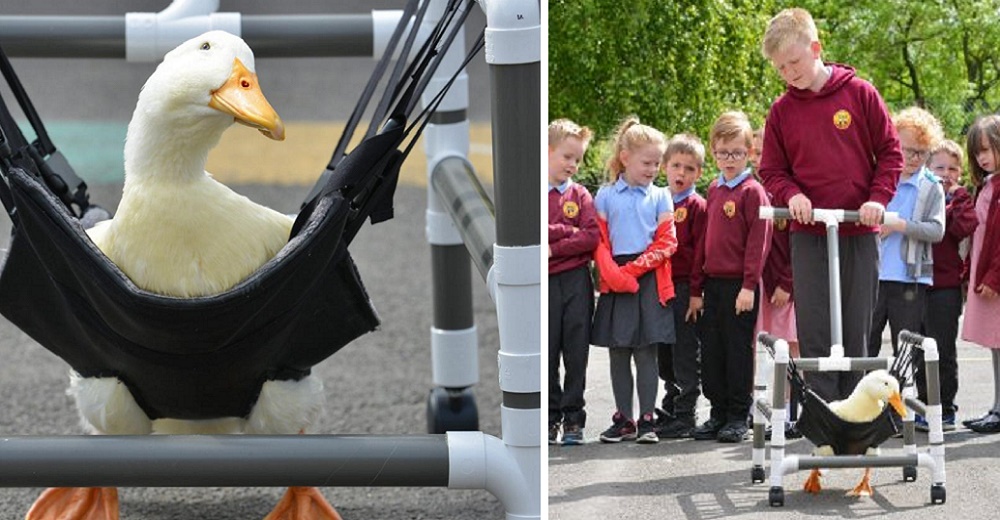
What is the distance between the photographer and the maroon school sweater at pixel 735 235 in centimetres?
151

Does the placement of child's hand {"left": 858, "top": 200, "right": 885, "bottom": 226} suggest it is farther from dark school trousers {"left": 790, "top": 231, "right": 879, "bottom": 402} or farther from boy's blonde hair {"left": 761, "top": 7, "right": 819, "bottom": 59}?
boy's blonde hair {"left": 761, "top": 7, "right": 819, "bottom": 59}

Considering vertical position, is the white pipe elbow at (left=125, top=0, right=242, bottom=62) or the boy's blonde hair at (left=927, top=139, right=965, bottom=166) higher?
the white pipe elbow at (left=125, top=0, right=242, bottom=62)

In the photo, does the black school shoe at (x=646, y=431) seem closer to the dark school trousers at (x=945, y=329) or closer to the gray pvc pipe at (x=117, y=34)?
the dark school trousers at (x=945, y=329)

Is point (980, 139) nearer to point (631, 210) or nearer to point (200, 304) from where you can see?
point (631, 210)

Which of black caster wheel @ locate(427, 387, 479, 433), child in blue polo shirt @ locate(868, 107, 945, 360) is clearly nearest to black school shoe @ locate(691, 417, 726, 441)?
child in blue polo shirt @ locate(868, 107, 945, 360)

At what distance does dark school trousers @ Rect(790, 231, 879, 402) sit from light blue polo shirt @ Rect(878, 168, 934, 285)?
18 mm

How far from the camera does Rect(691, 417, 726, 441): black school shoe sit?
1.55 m

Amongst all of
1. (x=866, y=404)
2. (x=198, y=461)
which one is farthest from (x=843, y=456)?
(x=198, y=461)

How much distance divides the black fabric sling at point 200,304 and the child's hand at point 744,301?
1.40 feet

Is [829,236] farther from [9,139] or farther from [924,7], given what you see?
[9,139]

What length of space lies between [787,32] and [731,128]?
0.36ft

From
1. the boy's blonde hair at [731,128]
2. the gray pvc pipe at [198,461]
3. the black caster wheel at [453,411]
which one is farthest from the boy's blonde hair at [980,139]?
the black caster wheel at [453,411]

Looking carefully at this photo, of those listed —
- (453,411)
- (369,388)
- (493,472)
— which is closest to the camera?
(493,472)

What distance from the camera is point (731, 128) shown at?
4.80 feet
